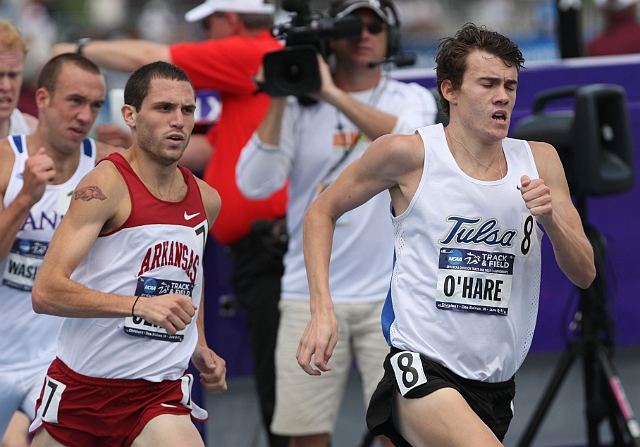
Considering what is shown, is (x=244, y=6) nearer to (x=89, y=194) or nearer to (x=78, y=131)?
(x=78, y=131)

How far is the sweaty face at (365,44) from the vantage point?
545cm

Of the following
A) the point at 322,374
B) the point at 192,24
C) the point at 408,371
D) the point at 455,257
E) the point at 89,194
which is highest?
the point at 192,24

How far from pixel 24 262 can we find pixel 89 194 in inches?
37.0

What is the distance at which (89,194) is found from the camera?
3.98m

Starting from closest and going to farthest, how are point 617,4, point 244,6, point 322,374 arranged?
point 322,374, point 244,6, point 617,4

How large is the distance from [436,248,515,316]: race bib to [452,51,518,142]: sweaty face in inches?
17.8

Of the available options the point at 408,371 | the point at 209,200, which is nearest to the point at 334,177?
the point at 209,200

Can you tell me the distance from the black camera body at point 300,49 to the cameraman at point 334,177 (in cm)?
8

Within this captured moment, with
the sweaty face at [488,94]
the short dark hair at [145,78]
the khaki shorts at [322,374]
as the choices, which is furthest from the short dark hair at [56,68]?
the sweaty face at [488,94]

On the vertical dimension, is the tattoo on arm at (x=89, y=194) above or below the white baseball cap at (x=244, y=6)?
below

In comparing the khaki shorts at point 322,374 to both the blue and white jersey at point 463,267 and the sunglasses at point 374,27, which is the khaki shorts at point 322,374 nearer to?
the blue and white jersey at point 463,267

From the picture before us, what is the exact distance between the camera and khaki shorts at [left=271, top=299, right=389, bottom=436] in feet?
17.4

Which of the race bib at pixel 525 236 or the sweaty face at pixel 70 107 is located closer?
the race bib at pixel 525 236

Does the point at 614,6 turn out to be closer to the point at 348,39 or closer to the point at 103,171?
the point at 348,39
